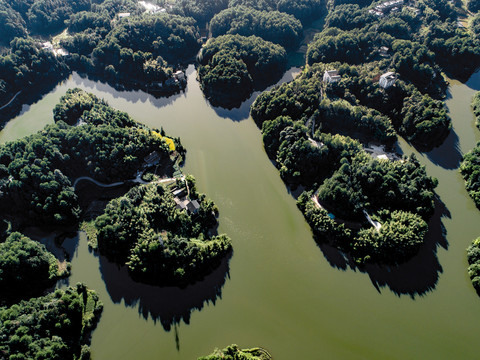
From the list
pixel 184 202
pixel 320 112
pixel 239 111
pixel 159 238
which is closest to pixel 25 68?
Answer: pixel 239 111

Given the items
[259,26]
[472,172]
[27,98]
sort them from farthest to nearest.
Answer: [259,26] → [27,98] → [472,172]

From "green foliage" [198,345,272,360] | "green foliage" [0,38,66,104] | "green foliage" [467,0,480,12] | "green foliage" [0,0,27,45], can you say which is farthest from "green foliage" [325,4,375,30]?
"green foliage" [0,0,27,45]

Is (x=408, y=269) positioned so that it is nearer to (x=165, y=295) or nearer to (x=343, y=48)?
(x=165, y=295)

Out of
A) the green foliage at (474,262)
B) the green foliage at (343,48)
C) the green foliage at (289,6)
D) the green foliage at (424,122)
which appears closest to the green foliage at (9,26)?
the green foliage at (289,6)

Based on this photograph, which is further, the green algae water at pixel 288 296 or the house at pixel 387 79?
the house at pixel 387 79

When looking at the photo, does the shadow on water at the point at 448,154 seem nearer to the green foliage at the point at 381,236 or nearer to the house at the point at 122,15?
the green foliage at the point at 381,236

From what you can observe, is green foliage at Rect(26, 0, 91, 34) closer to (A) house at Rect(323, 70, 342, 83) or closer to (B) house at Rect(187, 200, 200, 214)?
(A) house at Rect(323, 70, 342, 83)

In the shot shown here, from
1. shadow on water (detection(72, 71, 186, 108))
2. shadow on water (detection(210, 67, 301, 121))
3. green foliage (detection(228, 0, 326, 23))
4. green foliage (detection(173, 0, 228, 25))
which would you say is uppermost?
green foliage (detection(173, 0, 228, 25))
